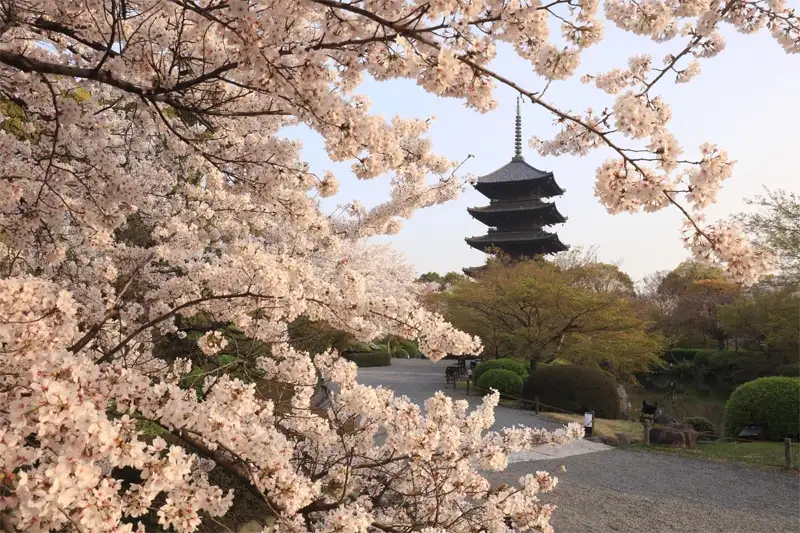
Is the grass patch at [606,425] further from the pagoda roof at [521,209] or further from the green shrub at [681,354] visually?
the pagoda roof at [521,209]

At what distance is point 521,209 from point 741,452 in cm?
2468

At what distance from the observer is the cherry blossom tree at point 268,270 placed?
1704mm

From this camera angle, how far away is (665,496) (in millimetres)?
7246

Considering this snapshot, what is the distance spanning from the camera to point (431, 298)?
21.3m

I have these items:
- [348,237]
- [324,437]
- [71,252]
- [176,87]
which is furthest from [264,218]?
[176,87]

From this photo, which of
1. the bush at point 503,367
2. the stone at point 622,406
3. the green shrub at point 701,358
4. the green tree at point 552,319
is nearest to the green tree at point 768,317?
the green tree at point 552,319

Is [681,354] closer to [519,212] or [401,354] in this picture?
[519,212]

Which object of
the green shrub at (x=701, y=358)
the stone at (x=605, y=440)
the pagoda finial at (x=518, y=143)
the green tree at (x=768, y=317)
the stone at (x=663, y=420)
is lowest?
the stone at (x=605, y=440)

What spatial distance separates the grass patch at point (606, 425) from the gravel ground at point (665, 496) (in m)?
1.72

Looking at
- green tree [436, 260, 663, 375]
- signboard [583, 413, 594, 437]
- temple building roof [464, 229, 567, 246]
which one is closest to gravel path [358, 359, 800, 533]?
signboard [583, 413, 594, 437]

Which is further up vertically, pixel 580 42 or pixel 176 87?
pixel 580 42

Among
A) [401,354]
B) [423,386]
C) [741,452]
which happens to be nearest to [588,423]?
[741,452]

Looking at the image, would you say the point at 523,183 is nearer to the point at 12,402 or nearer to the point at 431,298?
the point at 431,298

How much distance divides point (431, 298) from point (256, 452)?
19259 millimetres
